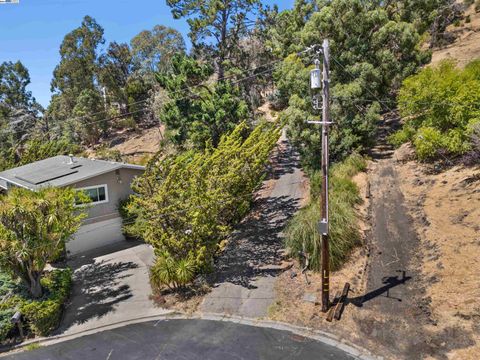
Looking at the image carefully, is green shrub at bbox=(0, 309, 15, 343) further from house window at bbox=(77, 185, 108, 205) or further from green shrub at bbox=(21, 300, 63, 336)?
house window at bbox=(77, 185, 108, 205)

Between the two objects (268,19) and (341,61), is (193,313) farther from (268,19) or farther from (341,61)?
(268,19)

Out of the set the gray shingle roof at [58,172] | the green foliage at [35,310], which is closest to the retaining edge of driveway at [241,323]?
the green foliage at [35,310]

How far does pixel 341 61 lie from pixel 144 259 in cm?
1779

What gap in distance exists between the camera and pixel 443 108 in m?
18.8

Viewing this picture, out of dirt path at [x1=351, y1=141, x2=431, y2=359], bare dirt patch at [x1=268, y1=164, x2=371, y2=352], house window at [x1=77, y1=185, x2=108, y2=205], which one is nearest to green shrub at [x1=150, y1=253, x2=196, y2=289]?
bare dirt patch at [x1=268, y1=164, x2=371, y2=352]

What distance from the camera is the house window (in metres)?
20.7

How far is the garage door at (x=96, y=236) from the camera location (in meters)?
20.7

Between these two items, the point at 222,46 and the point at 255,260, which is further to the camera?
the point at 222,46

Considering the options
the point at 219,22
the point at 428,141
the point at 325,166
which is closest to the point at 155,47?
the point at 219,22

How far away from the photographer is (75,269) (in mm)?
18891

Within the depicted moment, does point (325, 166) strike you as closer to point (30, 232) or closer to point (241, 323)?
point (241, 323)

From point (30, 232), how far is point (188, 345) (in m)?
7.81

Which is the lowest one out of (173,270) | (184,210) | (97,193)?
(173,270)

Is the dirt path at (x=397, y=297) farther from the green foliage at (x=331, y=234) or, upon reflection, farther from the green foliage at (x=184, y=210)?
the green foliage at (x=184, y=210)
